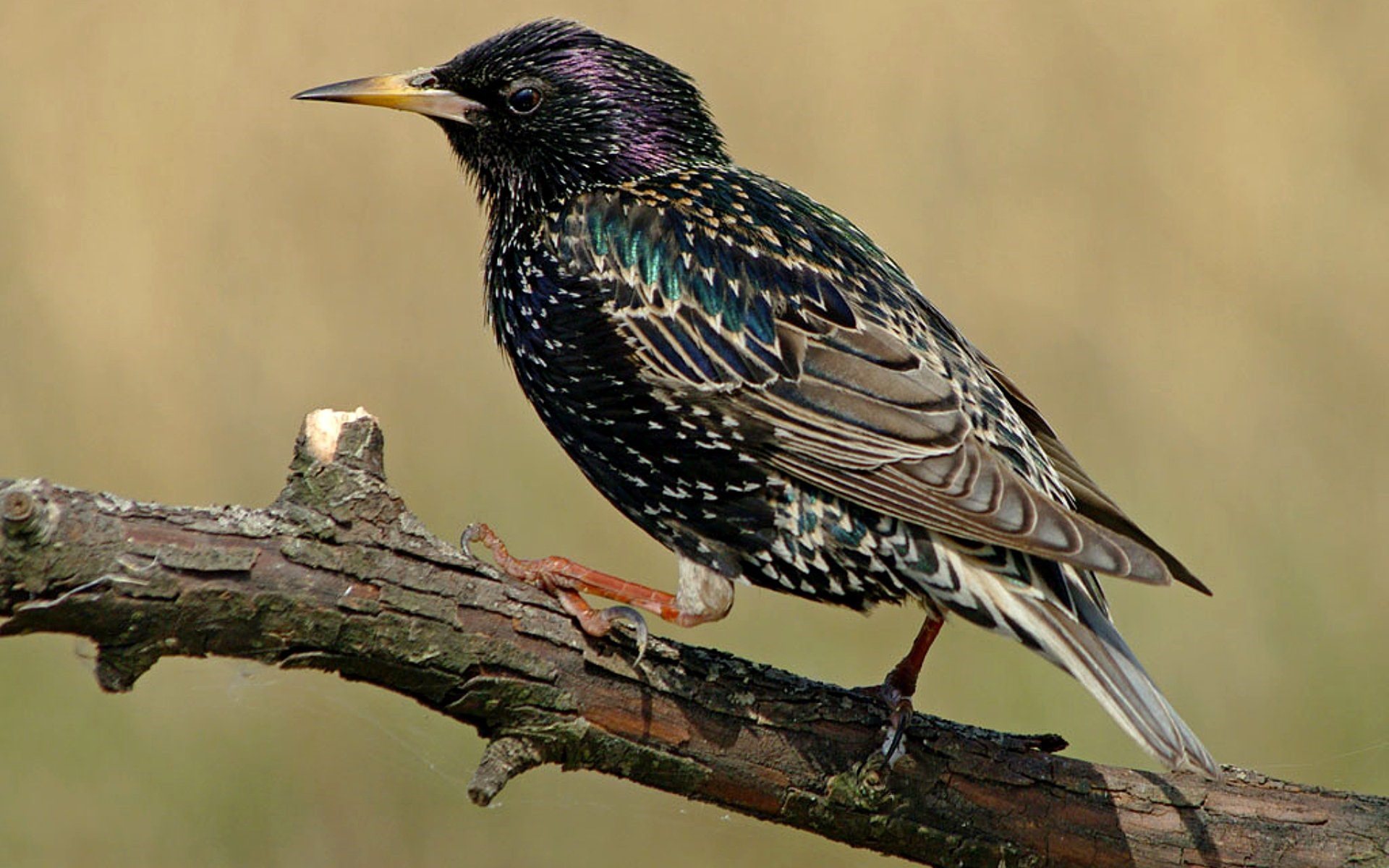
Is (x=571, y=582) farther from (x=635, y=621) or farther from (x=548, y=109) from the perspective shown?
(x=548, y=109)

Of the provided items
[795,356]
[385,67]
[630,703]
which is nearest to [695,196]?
[795,356]

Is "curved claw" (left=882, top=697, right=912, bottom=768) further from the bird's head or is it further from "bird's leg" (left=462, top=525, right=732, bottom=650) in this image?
the bird's head

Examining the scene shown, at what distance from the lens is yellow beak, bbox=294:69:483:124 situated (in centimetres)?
450

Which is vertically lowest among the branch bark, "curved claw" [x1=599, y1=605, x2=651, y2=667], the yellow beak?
the branch bark

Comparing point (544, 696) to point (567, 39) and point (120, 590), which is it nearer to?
point (120, 590)

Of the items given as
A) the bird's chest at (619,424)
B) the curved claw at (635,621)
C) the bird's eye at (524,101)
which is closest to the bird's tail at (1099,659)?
the bird's chest at (619,424)

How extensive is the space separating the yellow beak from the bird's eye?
0.29 ft

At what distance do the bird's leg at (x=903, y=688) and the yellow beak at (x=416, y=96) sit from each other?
1.82m

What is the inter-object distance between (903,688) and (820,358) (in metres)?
0.81

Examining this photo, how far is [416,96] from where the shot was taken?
4.57 metres

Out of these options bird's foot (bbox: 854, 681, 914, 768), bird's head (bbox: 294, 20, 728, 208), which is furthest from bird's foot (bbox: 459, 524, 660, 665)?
bird's head (bbox: 294, 20, 728, 208)

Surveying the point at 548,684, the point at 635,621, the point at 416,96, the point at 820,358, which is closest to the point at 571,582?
the point at 635,621

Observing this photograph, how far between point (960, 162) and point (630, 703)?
3.81 meters

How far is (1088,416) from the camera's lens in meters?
6.43
